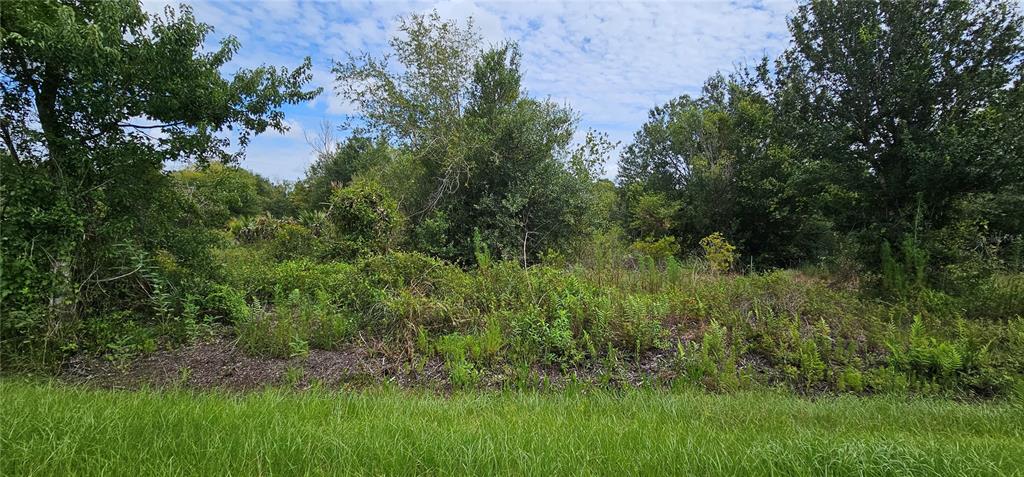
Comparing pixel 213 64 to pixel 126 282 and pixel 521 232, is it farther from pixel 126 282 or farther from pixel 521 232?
pixel 521 232

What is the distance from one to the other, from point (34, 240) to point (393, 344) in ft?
11.7

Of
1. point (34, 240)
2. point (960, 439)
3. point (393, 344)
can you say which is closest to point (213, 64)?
point (34, 240)

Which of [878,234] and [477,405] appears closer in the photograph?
[477,405]

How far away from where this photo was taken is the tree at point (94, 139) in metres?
4.30

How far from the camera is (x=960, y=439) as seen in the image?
275cm

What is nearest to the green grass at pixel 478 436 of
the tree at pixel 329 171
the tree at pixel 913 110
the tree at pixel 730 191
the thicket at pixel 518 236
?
the thicket at pixel 518 236

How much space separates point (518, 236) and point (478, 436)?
892cm

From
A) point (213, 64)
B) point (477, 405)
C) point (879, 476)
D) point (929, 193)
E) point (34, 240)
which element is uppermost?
point (213, 64)

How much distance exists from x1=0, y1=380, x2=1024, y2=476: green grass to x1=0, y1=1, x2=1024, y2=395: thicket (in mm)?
1001

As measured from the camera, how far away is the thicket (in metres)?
4.52

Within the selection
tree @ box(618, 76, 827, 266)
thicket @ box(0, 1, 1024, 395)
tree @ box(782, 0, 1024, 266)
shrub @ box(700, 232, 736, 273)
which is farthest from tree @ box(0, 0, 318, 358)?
tree @ box(618, 76, 827, 266)

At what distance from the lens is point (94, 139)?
5.05 m

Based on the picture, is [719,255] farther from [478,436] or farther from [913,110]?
[478,436]

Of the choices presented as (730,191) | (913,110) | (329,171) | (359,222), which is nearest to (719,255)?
(913,110)
